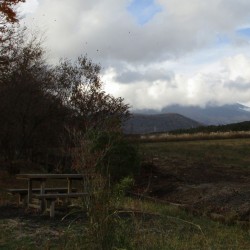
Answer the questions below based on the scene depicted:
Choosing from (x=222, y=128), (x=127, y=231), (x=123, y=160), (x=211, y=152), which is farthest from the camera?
Result: (x=222, y=128)

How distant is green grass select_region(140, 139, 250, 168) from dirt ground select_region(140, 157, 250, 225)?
5.03ft

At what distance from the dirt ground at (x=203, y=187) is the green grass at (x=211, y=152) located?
5.03 ft

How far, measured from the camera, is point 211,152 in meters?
29.2

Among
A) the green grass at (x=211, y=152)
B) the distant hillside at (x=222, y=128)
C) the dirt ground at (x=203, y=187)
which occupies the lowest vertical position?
the dirt ground at (x=203, y=187)

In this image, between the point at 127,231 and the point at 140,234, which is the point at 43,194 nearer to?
the point at 140,234

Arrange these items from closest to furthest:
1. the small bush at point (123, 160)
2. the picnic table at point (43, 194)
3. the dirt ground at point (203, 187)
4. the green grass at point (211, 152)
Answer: the picnic table at point (43, 194), the dirt ground at point (203, 187), the small bush at point (123, 160), the green grass at point (211, 152)

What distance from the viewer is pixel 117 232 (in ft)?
17.9

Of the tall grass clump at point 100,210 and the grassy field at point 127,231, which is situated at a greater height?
the tall grass clump at point 100,210

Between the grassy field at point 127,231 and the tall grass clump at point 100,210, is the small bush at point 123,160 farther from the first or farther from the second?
the tall grass clump at point 100,210

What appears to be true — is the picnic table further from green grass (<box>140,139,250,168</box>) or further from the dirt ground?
green grass (<box>140,139,250,168</box>)

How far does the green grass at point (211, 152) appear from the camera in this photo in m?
25.6

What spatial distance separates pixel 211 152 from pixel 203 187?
519 inches

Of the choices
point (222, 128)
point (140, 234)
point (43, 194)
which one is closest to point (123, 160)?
point (43, 194)

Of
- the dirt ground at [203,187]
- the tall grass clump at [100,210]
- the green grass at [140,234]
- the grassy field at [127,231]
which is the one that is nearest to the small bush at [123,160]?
the dirt ground at [203,187]
